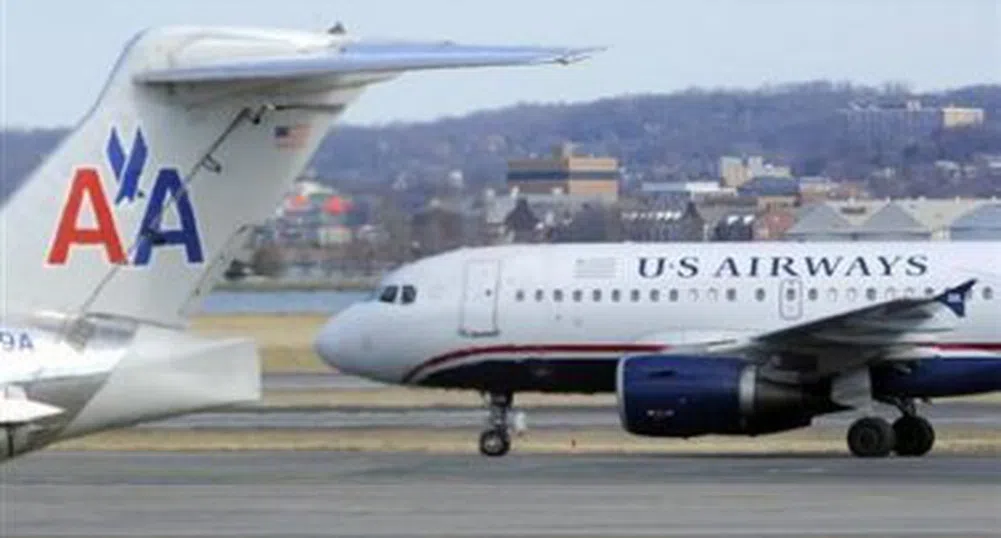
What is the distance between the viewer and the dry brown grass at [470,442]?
34.8 metres

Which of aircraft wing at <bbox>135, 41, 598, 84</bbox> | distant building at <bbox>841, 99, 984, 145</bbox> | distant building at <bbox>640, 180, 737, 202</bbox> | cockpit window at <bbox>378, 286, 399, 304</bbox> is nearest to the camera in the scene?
aircraft wing at <bbox>135, 41, 598, 84</bbox>

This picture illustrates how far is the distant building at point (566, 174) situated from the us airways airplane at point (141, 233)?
3535cm

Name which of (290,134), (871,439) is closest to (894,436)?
(871,439)

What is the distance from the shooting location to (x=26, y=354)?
15.8m

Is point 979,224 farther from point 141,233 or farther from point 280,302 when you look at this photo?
point 280,302

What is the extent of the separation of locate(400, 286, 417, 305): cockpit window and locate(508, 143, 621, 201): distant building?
608 inches

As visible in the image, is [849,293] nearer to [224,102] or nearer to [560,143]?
[224,102]

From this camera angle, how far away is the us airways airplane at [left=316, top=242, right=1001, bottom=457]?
33156 millimetres

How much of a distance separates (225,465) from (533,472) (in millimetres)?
3472

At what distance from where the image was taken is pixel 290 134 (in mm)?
16016

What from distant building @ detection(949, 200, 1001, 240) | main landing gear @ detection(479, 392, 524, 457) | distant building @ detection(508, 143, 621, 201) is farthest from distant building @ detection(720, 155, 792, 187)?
main landing gear @ detection(479, 392, 524, 457)

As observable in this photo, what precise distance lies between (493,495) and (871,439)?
8.22m

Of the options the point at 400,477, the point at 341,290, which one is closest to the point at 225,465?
the point at 400,477

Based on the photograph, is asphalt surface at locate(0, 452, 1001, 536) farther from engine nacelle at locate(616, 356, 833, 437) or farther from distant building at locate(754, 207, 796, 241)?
distant building at locate(754, 207, 796, 241)
